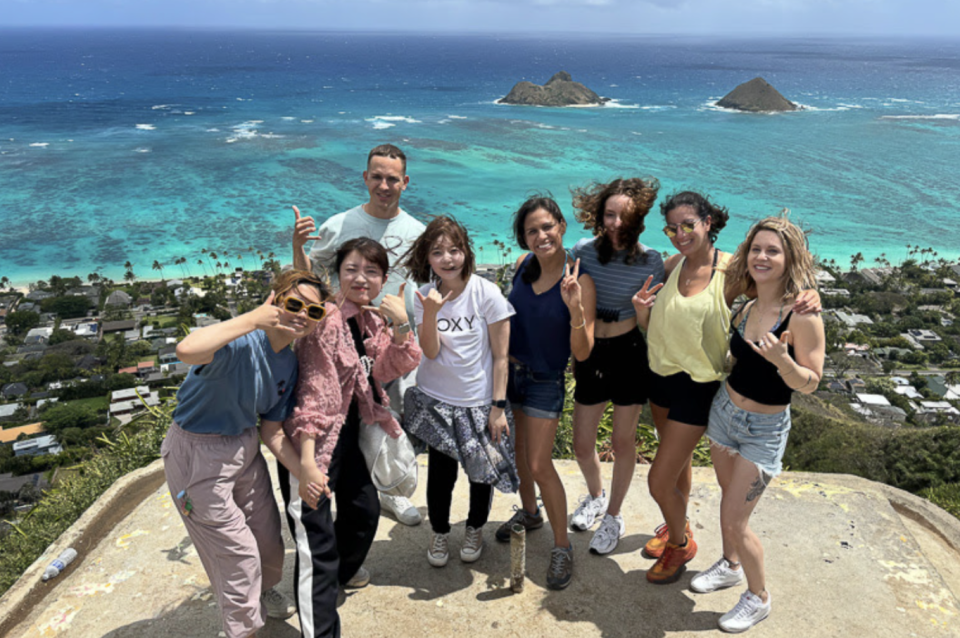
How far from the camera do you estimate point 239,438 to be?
2.95 meters

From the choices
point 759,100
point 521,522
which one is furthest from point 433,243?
point 759,100

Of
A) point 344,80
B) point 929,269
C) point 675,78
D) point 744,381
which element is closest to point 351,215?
point 744,381

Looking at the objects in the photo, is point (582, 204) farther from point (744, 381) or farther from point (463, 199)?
point (463, 199)

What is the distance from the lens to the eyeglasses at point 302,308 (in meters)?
2.75

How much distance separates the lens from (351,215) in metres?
4.24

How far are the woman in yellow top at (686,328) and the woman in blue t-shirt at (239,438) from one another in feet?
5.53

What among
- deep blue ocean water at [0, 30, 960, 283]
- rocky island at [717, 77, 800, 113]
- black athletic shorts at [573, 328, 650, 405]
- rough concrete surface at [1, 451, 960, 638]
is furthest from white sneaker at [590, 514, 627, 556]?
rocky island at [717, 77, 800, 113]

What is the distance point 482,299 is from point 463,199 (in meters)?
48.2

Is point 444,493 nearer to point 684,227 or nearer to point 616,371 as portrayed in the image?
point 616,371

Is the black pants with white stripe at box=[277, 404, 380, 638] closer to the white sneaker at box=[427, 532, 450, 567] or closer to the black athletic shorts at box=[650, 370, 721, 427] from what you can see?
the white sneaker at box=[427, 532, 450, 567]

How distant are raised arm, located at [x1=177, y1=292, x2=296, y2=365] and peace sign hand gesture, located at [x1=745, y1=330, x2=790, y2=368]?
207 cm

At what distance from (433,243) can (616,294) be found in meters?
0.98

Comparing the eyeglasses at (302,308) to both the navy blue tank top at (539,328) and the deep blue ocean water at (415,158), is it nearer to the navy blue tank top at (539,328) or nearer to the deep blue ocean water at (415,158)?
the navy blue tank top at (539,328)

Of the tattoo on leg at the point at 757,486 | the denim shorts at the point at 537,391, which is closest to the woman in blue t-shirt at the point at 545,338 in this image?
the denim shorts at the point at 537,391
